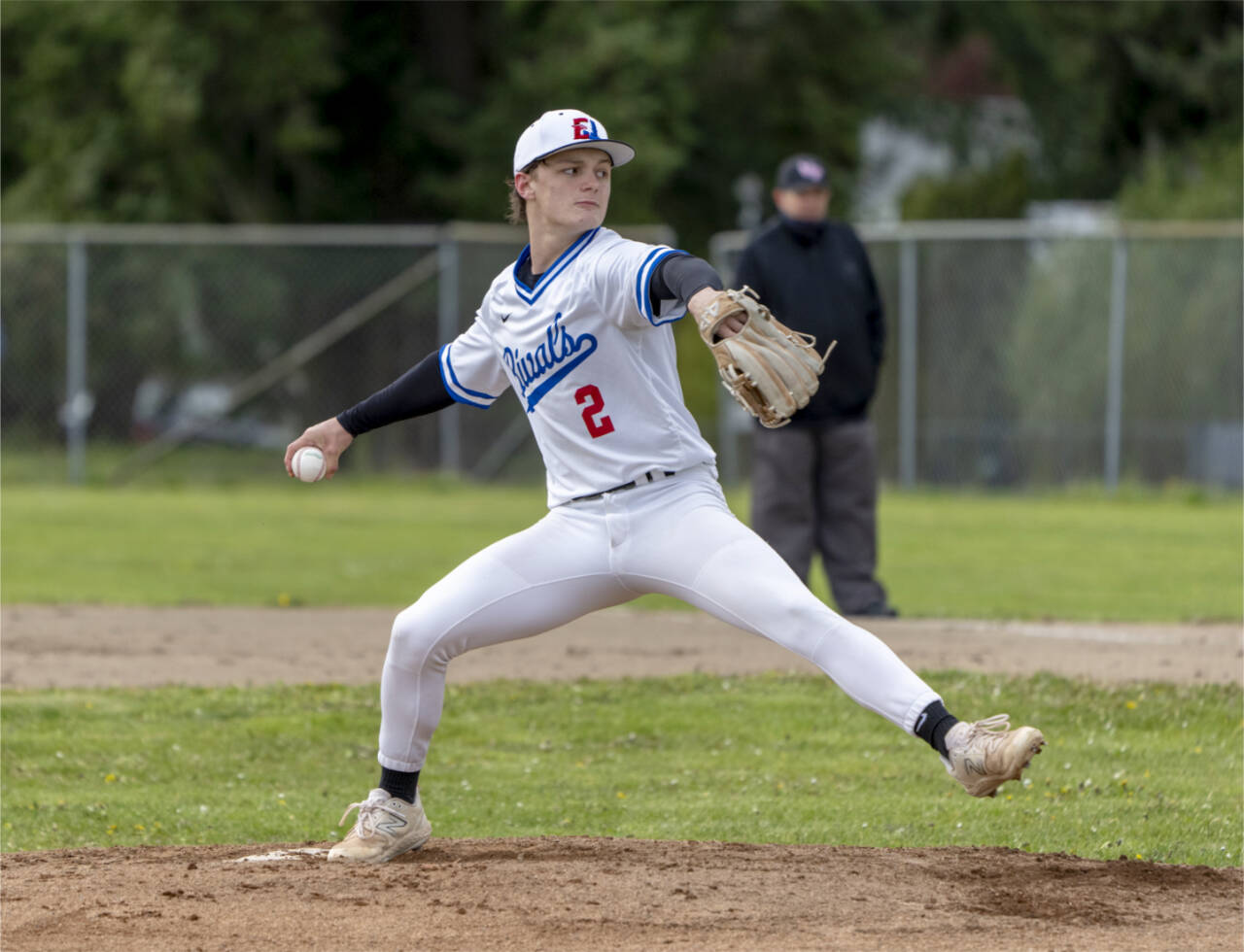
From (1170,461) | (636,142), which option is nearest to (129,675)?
(1170,461)

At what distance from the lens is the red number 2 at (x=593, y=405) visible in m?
4.69

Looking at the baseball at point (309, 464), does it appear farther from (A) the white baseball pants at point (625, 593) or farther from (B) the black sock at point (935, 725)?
(B) the black sock at point (935, 725)

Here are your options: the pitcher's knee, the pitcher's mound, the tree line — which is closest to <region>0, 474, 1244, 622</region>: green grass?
the pitcher's mound

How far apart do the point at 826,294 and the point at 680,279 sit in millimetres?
5091

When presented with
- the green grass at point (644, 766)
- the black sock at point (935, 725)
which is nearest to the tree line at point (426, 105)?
the green grass at point (644, 766)

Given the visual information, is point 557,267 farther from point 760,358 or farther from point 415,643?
point 415,643

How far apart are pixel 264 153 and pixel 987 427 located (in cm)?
1059

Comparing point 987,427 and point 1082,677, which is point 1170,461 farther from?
point 1082,677

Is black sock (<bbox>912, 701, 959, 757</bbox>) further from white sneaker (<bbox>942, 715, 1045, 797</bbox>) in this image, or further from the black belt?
the black belt

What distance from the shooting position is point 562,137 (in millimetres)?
4684

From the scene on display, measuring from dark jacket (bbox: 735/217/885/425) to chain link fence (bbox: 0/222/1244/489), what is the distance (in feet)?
25.7

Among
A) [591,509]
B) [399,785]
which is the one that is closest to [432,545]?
[399,785]

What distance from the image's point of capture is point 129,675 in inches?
313

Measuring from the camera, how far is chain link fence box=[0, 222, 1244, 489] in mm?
17500
